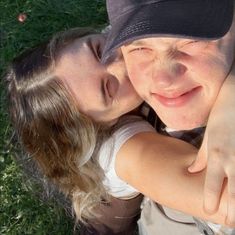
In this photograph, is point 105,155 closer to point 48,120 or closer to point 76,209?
point 48,120

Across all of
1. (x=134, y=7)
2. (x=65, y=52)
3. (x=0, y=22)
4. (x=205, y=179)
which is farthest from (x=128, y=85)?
(x=0, y=22)

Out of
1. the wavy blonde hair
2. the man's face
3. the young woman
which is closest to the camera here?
the man's face

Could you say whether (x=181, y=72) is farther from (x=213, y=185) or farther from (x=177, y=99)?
(x=213, y=185)

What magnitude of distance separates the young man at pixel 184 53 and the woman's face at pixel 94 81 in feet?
0.99

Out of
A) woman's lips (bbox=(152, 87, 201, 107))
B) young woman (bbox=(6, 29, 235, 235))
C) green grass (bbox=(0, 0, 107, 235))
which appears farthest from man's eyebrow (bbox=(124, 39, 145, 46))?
green grass (bbox=(0, 0, 107, 235))

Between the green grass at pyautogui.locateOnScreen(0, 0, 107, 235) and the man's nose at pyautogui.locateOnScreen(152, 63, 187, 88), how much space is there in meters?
1.30

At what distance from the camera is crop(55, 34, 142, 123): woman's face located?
213cm

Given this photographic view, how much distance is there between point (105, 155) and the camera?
2.21 metres

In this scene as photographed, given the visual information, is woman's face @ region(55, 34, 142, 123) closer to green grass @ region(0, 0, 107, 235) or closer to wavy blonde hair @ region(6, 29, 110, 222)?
wavy blonde hair @ region(6, 29, 110, 222)

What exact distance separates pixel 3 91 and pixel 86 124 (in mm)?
1036

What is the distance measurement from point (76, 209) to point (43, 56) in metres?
0.69

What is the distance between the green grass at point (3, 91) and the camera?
296 cm

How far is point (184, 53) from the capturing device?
5.66ft

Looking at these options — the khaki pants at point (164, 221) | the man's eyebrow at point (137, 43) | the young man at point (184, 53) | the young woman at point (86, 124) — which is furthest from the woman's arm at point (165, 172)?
the man's eyebrow at point (137, 43)
